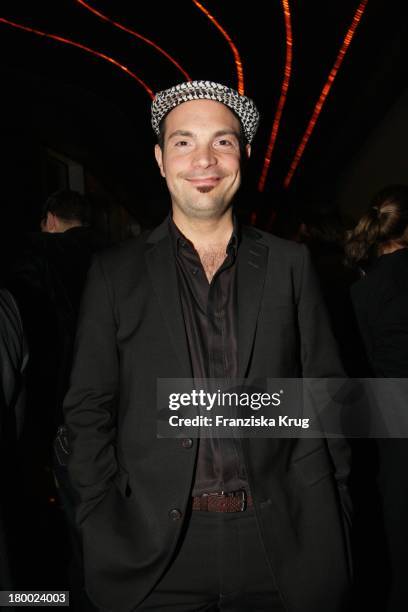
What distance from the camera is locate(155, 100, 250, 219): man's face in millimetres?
1963

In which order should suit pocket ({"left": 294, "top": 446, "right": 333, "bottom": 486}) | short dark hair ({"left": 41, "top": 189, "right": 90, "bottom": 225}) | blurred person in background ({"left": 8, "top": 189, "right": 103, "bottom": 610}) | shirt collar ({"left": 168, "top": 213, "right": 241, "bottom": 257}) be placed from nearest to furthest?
1. suit pocket ({"left": 294, "top": 446, "right": 333, "bottom": 486})
2. shirt collar ({"left": 168, "top": 213, "right": 241, "bottom": 257})
3. blurred person in background ({"left": 8, "top": 189, "right": 103, "bottom": 610})
4. short dark hair ({"left": 41, "top": 189, "right": 90, "bottom": 225})

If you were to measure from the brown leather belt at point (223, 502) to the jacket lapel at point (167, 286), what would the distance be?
360 mm

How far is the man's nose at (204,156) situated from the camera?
1943mm

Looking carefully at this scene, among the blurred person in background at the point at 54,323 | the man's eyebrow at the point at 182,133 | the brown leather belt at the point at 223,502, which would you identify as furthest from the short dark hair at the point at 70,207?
the brown leather belt at the point at 223,502

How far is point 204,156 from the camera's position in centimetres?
195

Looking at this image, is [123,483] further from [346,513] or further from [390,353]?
[390,353]

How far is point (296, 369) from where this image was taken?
6.63 feet

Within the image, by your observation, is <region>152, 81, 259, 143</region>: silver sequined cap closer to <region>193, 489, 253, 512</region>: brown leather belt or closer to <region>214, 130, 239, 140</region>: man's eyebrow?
<region>214, 130, 239, 140</region>: man's eyebrow

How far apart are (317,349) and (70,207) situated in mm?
2179

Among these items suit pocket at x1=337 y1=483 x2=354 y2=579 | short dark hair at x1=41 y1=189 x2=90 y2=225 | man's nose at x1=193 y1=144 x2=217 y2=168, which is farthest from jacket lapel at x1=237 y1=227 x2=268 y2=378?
short dark hair at x1=41 y1=189 x2=90 y2=225

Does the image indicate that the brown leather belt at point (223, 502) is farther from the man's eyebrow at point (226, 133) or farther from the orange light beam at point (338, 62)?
the orange light beam at point (338, 62)

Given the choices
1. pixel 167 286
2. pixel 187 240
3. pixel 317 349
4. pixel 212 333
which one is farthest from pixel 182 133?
pixel 317 349

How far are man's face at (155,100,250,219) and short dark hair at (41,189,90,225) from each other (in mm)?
1806

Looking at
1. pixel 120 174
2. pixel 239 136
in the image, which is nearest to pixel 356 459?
pixel 239 136
